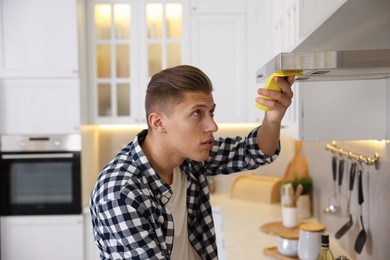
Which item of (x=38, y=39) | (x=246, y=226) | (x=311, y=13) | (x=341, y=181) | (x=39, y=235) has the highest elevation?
(x=38, y=39)

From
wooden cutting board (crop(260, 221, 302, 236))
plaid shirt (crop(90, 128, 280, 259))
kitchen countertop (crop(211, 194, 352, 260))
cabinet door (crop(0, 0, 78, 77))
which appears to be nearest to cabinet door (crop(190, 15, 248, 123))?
kitchen countertop (crop(211, 194, 352, 260))

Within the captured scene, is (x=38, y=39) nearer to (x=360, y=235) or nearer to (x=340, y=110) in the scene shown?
(x=340, y=110)

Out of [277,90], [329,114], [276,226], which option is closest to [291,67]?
[277,90]

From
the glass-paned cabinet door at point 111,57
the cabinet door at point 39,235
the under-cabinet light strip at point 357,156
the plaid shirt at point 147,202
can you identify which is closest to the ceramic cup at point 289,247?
the under-cabinet light strip at point 357,156

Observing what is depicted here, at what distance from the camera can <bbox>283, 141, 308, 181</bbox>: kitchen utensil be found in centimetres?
351

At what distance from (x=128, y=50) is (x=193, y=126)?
238 cm

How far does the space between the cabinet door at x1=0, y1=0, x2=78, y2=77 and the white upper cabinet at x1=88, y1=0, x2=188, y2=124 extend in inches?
9.8

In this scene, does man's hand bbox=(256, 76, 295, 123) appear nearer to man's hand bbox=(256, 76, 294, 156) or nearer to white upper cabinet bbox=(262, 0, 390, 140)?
man's hand bbox=(256, 76, 294, 156)

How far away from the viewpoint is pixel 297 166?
11.9 feet

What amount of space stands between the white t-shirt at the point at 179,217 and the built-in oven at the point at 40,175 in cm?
198

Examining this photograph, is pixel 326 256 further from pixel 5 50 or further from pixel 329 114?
pixel 5 50

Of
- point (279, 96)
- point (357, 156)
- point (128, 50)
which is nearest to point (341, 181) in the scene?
point (357, 156)

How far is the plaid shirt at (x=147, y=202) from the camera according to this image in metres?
1.17

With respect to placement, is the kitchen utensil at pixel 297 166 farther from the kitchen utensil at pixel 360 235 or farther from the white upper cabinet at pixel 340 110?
the white upper cabinet at pixel 340 110
